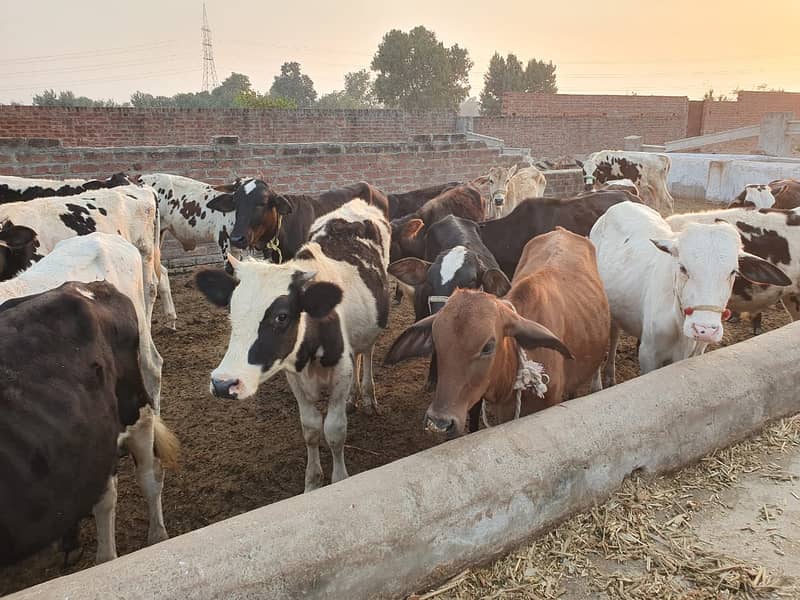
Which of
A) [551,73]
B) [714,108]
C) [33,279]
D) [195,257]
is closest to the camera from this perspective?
[33,279]

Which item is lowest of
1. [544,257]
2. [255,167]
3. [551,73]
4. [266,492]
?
[266,492]

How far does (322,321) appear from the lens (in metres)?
3.32

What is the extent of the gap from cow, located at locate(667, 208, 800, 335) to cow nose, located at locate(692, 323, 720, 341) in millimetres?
1858

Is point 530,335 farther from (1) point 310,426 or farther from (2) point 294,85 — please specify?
(2) point 294,85

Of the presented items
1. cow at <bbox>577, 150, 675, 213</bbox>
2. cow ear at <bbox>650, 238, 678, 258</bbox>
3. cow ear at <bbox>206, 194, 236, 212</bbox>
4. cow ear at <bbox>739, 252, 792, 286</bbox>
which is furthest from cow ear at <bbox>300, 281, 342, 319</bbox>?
cow at <bbox>577, 150, 675, 213</bbox>

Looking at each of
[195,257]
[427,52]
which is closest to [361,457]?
[195,257]

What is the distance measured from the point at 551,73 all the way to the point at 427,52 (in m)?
12.4

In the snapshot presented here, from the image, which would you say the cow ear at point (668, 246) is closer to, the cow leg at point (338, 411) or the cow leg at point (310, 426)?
the cow leg at point (338, 411)

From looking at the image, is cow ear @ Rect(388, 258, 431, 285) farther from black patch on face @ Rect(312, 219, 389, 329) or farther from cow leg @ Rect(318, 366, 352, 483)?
cow leg @ Rect(318, 366, 352, 483)

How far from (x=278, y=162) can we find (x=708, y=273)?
768 cm

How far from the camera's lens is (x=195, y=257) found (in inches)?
356

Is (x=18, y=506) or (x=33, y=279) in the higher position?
(x=33, y=279)

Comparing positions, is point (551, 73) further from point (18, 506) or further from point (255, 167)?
point (18, 506)

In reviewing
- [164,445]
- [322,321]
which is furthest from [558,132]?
[164,445]
